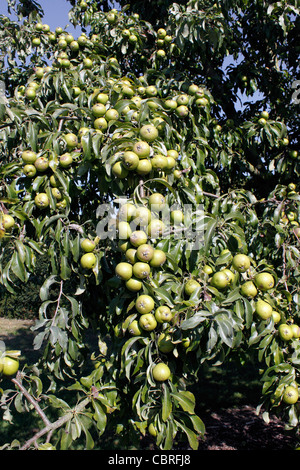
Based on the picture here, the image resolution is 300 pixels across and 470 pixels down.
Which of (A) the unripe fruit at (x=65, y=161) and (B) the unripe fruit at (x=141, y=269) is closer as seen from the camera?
(B) the unripe fruit at (x=141, y=269)

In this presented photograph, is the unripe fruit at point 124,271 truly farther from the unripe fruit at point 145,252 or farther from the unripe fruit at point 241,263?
the unripe fruit at point 241,263

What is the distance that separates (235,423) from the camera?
15.2 ft

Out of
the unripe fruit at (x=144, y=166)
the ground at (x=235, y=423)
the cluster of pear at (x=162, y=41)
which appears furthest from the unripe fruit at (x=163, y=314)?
the cluster of pear at (x=162, y=41)

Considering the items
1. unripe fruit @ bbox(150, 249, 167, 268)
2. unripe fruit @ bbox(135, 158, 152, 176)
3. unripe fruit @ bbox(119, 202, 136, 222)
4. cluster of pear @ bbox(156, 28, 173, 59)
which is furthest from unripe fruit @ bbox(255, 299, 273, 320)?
cluster of pear @ bbox(156, 28, 173, 59)

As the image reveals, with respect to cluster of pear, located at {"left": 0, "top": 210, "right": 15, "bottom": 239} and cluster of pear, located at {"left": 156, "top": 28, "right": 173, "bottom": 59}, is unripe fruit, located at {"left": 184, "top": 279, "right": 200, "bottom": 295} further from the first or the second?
cluster of pear, located at {"left": 156, "top": 28, "right": 173, "bottom": 59}

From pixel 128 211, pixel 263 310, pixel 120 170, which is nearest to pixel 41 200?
pixel 120 170

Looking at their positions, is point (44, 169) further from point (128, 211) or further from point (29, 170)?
point (128, 211)

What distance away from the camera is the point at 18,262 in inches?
75.0

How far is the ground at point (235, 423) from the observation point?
13.3 feet

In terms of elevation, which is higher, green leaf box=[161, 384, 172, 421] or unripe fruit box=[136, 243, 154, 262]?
unripe fruit box=[136, 243, 154, 262]

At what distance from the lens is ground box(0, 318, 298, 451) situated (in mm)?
4059

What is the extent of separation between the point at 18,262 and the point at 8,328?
9.83 metres

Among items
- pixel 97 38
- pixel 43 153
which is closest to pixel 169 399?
pixel 43 153

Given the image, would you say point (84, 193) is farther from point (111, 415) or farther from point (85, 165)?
point (111, 415)
